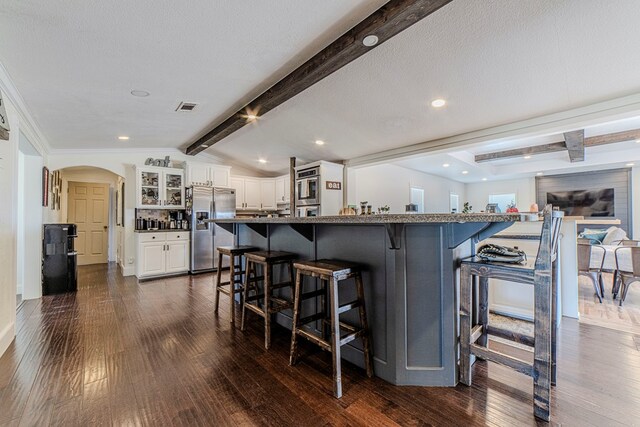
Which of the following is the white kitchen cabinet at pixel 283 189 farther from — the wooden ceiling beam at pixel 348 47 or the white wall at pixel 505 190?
the white wall at pixel 505 190

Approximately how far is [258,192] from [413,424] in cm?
630

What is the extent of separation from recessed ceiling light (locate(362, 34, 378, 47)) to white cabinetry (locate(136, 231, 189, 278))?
500cm

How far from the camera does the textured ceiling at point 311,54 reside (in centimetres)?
188

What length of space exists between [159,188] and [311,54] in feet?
14.7

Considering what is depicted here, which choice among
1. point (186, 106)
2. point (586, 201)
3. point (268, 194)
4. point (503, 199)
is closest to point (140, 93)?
point (186, 106)

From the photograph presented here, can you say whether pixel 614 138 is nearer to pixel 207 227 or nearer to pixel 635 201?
pixel 635 201

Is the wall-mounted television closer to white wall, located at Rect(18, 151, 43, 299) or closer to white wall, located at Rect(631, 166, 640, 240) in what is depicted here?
white wall, located at Rect(631, 166, 640, 240)

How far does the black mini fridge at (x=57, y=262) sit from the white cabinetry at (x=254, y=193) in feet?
10.4

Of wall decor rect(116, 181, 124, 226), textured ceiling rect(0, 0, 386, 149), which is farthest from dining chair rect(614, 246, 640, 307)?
wall decor rect(116, 181, 124, 226)

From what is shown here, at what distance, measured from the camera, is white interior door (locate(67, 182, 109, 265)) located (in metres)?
6.90

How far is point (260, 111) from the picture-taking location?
3547 millimetres

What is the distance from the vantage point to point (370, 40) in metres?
2.08

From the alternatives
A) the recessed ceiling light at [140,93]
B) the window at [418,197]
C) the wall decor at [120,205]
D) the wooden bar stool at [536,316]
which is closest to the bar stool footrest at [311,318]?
the wooden bar stool at [536,316]

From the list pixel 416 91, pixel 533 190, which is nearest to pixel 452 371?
pixel 416 91
